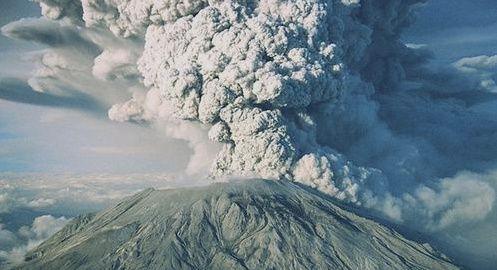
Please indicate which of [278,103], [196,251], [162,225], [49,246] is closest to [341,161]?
[278,103]

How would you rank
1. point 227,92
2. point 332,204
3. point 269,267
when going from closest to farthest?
point 227,92
point 269,267
point 332,204

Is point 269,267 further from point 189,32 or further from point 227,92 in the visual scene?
point 189,32

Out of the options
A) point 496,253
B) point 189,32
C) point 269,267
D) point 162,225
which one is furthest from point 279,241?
point 496,253

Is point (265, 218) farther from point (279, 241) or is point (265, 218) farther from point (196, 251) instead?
point (196, 251)

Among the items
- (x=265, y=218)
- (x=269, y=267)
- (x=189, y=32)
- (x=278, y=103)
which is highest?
(x=189, y=32)

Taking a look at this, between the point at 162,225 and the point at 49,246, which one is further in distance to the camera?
the point at 49,246

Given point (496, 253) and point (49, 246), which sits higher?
point (49, 246)

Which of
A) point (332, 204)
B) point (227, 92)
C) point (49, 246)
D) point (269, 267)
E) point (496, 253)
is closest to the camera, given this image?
point (227, 92)
